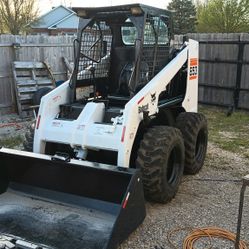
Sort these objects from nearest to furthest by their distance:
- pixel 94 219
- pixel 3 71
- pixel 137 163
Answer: pixel 94 219, pixel 137 163, pixel 3 71

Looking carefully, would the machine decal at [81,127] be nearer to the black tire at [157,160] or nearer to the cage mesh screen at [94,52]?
the black tire at [157,160]

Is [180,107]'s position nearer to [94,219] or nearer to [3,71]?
[94,219]

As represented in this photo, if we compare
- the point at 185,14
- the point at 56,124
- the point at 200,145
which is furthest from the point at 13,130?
the point at 185,14

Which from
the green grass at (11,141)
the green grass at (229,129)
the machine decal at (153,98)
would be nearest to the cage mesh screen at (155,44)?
the machine decal at (153,98)

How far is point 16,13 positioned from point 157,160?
71.9ft

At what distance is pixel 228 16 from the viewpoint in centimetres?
2236

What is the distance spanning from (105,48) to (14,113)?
5.41m

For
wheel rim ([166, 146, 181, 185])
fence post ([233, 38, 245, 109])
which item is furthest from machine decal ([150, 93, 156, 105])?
fence post ([233, 38, 245, 109])

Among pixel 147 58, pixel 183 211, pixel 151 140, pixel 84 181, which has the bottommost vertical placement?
pixel 183 211

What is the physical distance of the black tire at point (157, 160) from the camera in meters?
4.07

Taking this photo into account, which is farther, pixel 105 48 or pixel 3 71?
pixel 3 71

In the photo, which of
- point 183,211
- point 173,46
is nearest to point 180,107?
point 173,46

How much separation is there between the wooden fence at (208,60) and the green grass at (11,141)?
2.40 metres

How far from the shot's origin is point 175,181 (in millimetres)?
4645
